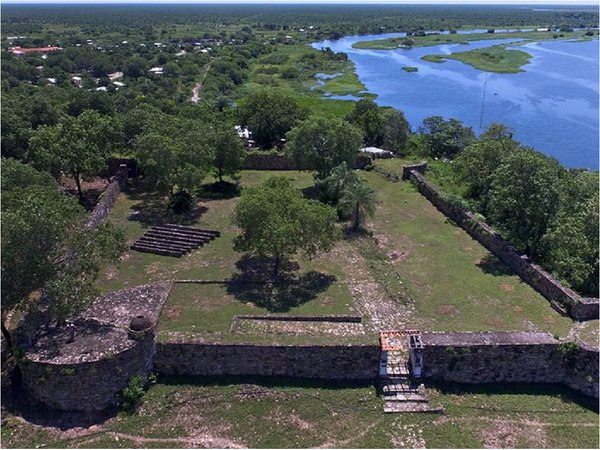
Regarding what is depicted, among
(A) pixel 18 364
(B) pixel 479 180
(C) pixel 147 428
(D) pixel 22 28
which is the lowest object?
(C) pixel 147 428

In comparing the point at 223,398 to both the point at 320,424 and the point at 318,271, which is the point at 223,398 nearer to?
the point at 320,424

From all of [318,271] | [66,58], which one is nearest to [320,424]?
[318,271]

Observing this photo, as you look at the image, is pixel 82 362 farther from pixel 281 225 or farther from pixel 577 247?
pixel 577 247

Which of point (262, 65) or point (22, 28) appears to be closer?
point (262, 65)

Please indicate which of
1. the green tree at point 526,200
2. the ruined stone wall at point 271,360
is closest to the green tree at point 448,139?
the green tree at point 526,200

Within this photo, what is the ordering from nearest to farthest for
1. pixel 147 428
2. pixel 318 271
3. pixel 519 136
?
1. pixel 147 428
2. pixel 318 271
3. pixel 519 136

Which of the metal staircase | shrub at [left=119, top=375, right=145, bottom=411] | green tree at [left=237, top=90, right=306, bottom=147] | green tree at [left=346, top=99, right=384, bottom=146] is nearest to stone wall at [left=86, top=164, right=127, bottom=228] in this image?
shrub at [left=119, top=375, right=145, bottom=411]

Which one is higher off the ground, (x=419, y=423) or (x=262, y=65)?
(x=262, y=65)
